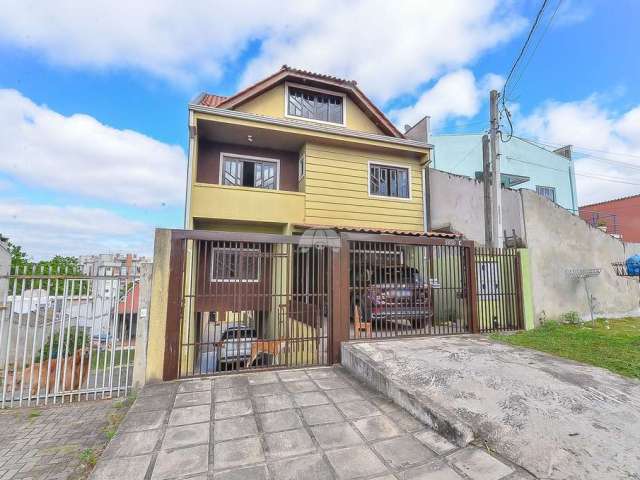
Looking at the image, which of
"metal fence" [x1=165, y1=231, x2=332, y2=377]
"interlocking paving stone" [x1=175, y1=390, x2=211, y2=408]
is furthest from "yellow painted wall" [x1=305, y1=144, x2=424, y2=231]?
"interlocking paving stone" [x1=175, y1=390, x2=211, y2=408]

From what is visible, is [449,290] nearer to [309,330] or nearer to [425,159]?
[309,330]

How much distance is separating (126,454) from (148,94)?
10267 mm

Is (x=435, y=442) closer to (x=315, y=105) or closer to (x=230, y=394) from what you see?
(x=230, y=394)

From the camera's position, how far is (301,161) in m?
10.5

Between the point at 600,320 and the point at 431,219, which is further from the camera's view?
the point at 431,219

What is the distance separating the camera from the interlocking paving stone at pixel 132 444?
2854 millimetres

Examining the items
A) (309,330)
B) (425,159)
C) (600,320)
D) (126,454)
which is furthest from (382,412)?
(425,159)

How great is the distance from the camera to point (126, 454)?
2830mm

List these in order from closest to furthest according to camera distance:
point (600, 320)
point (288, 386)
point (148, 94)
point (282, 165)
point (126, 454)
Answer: point (126, 454) → point (288, 386) → point (600, 320) → point (148, 94) → point (282, 165)

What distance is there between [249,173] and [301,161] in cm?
183

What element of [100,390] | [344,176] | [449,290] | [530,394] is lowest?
[100,390]

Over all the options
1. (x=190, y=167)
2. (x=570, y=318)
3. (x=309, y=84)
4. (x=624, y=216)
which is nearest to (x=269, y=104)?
(x=309, y=84)

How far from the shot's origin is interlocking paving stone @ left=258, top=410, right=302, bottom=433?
10.7ft

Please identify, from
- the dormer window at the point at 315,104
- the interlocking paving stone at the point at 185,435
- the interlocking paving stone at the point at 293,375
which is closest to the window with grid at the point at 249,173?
the dormer window at the point at 315,104
